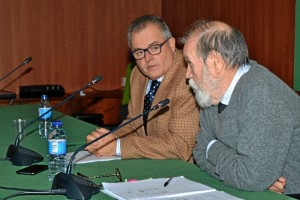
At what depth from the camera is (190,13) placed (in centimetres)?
692

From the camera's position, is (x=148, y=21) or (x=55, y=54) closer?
(x=148, y=21)

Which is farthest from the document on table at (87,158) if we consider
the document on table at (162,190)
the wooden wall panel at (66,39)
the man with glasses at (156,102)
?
the wooden wall panel at (66,39)

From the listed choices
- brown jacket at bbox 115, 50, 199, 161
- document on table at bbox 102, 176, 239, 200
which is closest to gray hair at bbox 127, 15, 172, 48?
brown jacket at bbox 115, 50, 199, 161

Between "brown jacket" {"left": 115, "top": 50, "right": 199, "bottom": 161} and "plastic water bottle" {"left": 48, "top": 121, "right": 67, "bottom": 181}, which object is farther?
"brown jacket" {"left": 115, "top": 50, "right": 199, "bottom": 161}

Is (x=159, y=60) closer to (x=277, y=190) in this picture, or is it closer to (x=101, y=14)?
(x=277, y=190)

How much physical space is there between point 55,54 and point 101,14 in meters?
0.75

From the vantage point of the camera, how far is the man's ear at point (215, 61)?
2.74 metres

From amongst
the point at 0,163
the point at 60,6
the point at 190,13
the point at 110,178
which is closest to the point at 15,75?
the point at 60,6

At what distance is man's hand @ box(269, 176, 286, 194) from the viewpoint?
2668 mm

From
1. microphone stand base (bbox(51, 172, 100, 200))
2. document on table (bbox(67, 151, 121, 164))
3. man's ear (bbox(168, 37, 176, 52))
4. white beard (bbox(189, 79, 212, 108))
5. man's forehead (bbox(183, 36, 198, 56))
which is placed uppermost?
man's forehead (bbox(183, 36, 198, 56))

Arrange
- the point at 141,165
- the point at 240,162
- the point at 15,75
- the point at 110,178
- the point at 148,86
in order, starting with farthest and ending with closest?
the point at 15,75
the point at 148,86
the point at 141,165
the point at 110,178
the point at 240,162

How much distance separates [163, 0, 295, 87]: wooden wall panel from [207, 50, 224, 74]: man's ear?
8.95 ft

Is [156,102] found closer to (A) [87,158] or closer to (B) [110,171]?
(A) [87,158]

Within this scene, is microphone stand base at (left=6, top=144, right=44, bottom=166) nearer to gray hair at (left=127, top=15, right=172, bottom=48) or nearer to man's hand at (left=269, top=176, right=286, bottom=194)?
gray hair at (left=127, top=15, right=172, bottom=48)
